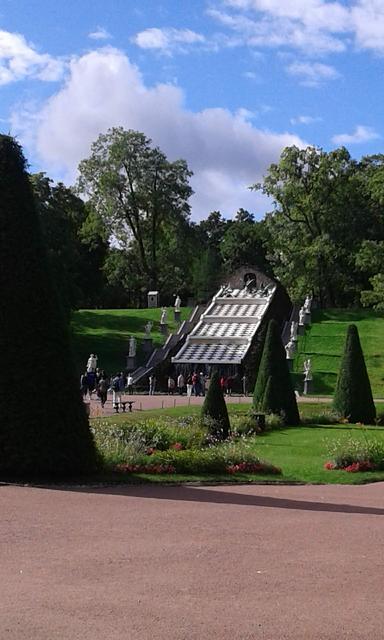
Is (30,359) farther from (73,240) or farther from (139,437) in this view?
(73,240)

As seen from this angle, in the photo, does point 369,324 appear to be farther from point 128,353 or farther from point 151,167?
point 151,167

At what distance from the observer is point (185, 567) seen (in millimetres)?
6926

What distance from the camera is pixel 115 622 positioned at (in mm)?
5285

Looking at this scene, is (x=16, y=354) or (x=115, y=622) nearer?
(x=115, y=622)

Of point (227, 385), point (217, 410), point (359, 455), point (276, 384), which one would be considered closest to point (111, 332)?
point (227, 385)

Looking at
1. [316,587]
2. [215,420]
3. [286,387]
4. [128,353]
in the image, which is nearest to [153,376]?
[128,353]

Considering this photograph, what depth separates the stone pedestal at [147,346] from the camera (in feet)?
147

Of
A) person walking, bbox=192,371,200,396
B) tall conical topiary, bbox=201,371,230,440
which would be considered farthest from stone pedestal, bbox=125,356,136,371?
tall conical topiary, bbox=201,371,230,440

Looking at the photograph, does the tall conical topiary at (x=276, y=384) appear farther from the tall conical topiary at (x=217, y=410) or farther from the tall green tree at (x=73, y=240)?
the tall green tree at (x=73, y=240)

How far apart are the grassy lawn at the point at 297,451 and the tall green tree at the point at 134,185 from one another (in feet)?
127

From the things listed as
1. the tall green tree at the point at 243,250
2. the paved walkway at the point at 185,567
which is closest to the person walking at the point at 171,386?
the paved walkway at the point at 185,567

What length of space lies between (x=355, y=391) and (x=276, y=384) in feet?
9.55

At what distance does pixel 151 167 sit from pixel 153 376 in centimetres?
2926

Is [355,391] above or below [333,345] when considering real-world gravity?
below
